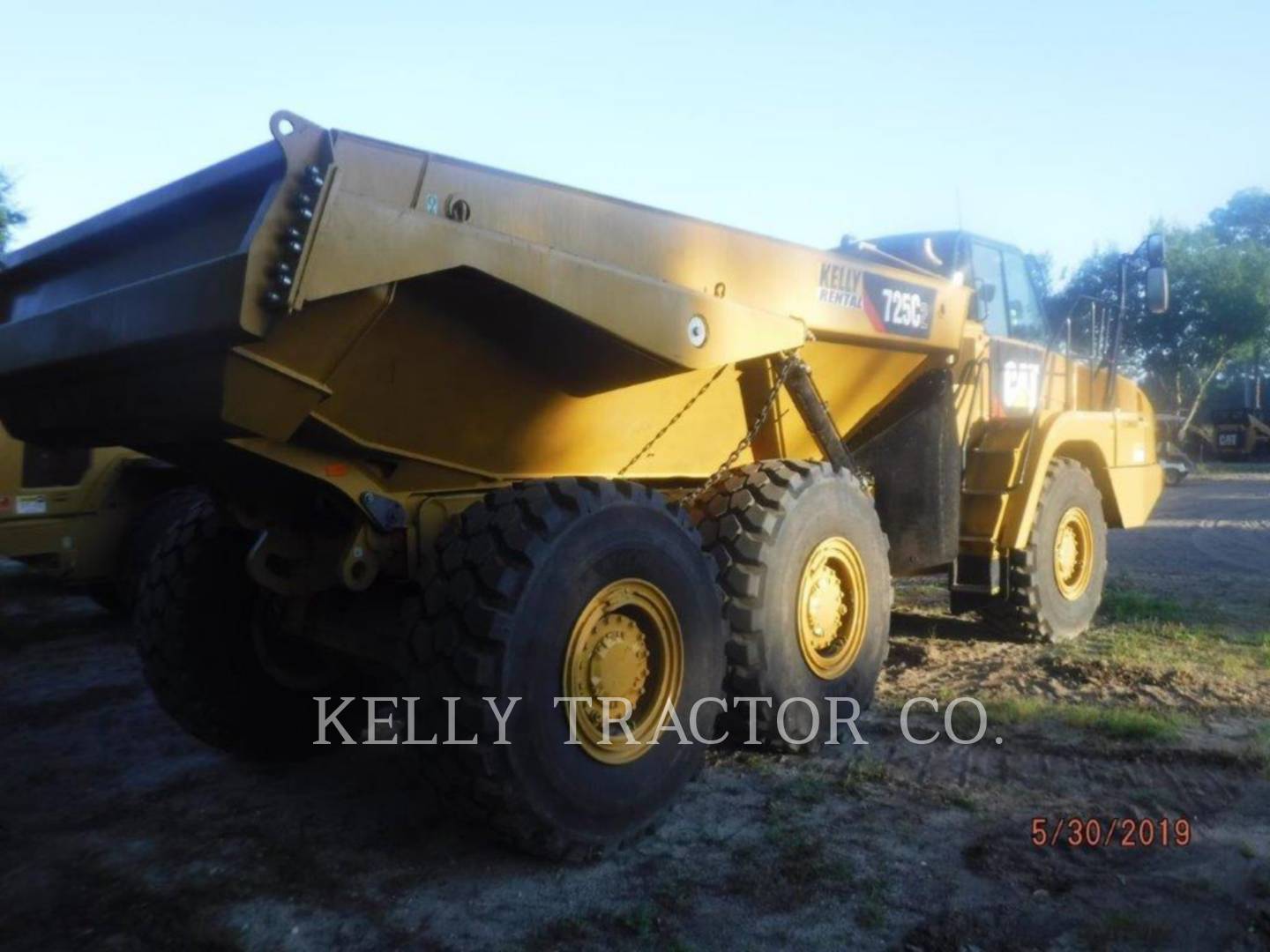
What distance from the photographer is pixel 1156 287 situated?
601 cm

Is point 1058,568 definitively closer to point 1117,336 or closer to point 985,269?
point 1117,336

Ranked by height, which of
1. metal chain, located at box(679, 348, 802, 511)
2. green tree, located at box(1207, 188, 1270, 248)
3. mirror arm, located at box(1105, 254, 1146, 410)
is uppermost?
green tree, located at box(1207, 188, 1270, 248)

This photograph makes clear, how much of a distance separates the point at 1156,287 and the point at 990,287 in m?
0.94

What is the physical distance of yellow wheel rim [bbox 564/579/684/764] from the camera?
10.8 ft

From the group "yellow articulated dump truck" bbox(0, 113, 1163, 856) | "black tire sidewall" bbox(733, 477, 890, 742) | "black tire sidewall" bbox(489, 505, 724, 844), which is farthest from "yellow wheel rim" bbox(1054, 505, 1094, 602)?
"black tire sidewall" bbox(489, 505, 724, 844)

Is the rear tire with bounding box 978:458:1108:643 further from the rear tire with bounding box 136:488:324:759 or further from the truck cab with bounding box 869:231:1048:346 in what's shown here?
the rear tire with bounding box 136:488:324:759

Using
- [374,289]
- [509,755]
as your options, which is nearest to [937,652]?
[509,755]

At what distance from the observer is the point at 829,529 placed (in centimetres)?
448

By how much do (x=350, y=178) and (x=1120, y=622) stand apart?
6.09 meters

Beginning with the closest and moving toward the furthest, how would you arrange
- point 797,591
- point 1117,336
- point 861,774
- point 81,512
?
point 861,774 → point 797,591 → point 1117,336 → point 81,512

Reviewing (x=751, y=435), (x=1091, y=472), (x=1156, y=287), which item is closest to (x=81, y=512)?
(x=751, y=435)

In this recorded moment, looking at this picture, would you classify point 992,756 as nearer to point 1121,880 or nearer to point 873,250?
point 1121,880

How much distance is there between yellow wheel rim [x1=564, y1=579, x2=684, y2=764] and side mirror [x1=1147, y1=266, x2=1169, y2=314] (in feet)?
13.4

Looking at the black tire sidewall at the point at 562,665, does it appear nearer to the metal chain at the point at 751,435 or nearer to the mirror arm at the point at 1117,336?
the metal chain at the point at 751,435
